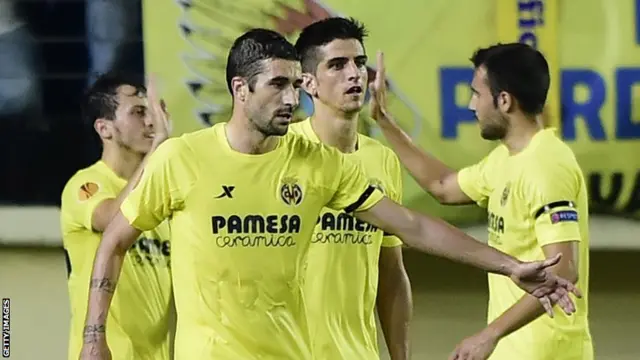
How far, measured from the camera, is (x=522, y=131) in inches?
103

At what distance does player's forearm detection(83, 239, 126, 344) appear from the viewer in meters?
2.09

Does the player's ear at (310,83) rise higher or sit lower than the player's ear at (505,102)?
higher

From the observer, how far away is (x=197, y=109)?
320 cm

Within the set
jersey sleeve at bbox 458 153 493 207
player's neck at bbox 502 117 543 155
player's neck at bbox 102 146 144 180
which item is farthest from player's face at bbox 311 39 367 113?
player's neck at bbox 102 146 144 180

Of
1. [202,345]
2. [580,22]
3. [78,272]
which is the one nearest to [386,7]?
[580,22]

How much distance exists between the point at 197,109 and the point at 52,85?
482 millimetres

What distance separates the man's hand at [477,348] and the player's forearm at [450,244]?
0.25 meters

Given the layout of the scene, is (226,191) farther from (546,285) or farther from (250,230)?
(546,285)

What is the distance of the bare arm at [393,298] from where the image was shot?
8.66 feet

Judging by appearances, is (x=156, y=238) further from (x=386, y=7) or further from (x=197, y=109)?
(x=386, y=7)

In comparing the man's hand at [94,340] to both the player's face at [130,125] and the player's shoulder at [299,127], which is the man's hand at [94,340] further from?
the player's face at [130,125]

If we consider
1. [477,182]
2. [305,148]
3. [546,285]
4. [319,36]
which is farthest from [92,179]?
[546,285]

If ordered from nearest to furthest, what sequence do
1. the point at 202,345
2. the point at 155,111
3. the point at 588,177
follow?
the point at 202,345
the point at 155,111
the point at 588,177

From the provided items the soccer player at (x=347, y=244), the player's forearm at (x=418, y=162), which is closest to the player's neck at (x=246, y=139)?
the soccer player at (x=347, y=244)
